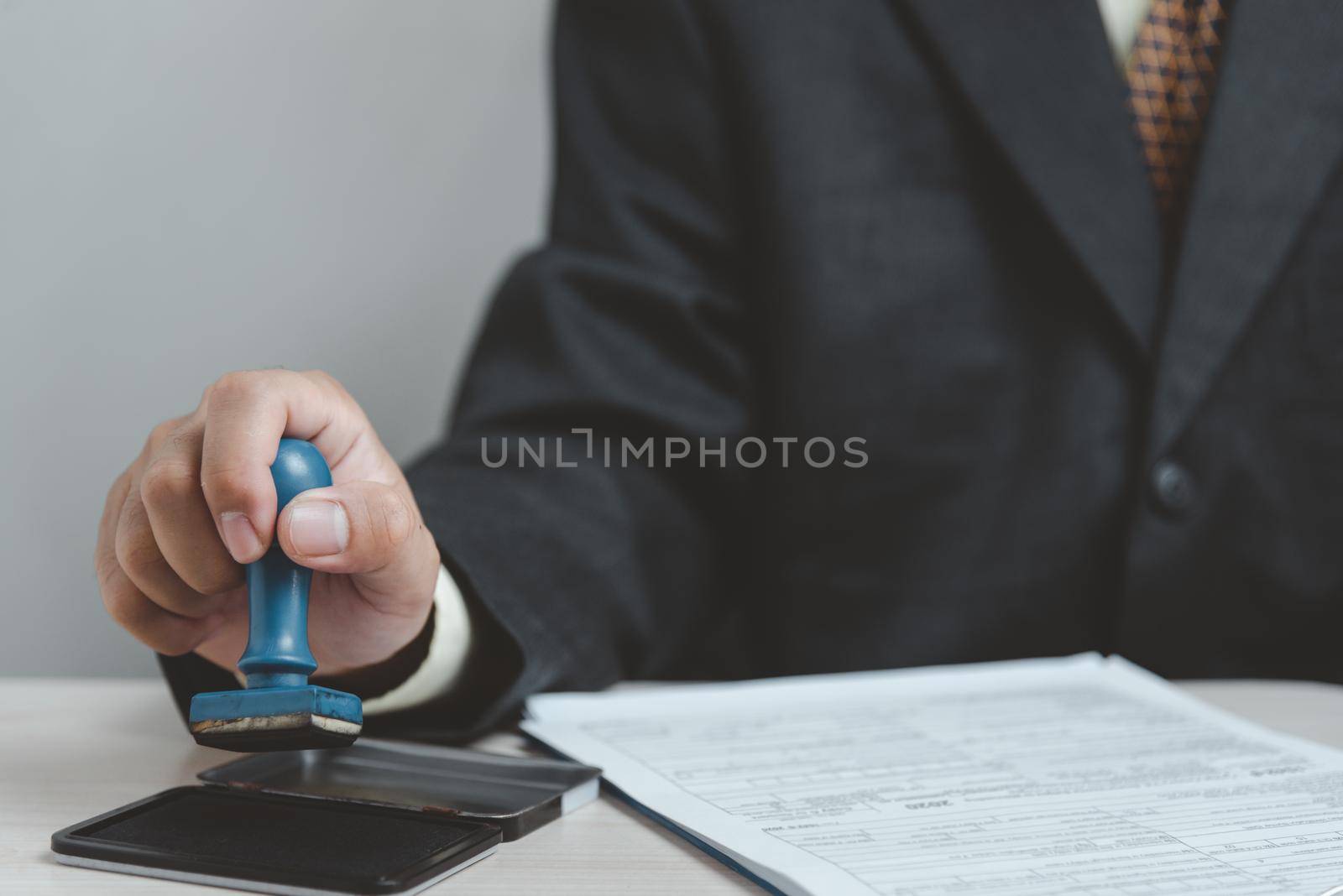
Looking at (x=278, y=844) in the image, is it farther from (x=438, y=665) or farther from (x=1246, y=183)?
(x=1246, y=183)

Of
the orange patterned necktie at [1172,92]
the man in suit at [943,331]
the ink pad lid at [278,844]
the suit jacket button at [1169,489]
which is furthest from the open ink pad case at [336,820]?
the orange patterned necktie at [1172,92]

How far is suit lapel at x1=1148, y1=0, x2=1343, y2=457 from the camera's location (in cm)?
70

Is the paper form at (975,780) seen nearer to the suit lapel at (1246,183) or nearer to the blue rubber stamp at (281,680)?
the blue rubber stamp at (281,680)

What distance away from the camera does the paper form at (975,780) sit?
0.30m

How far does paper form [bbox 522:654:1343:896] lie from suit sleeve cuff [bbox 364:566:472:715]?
42 millimetres

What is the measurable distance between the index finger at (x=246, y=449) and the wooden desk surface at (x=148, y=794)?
0.34 feet

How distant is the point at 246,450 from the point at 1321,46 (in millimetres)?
724

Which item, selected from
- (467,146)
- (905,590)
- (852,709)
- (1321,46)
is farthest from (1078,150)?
(467,146)

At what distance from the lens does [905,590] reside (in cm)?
78

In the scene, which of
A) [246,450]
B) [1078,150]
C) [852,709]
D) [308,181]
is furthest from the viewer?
[308,181]

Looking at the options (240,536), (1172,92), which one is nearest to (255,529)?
(240,536)

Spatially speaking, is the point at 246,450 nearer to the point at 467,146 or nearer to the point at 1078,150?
the point at 1078,150

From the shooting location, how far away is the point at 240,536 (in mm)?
339

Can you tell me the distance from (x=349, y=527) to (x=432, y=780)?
10cm
